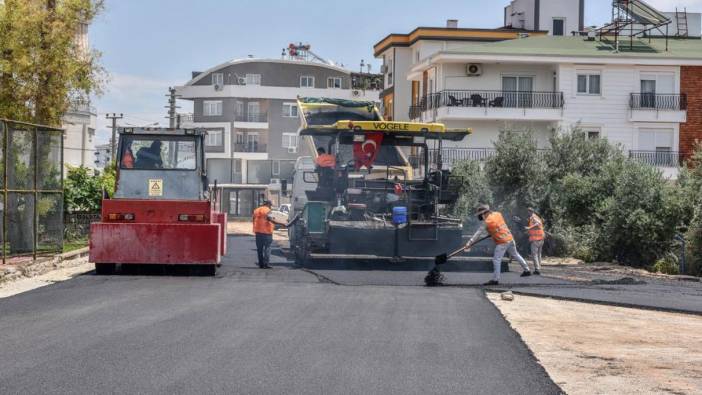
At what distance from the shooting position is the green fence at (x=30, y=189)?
774 inches

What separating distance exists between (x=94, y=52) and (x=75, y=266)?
7330mm

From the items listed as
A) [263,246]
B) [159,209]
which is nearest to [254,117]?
[263,246]

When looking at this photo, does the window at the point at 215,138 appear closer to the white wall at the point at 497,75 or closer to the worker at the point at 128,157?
the white wall at the point at 497,75

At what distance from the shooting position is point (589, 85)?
4812cm

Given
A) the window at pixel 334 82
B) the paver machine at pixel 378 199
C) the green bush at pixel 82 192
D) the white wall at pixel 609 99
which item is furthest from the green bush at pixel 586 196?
the window at pixel 334 82

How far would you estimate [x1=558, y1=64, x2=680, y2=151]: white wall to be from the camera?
47750mm

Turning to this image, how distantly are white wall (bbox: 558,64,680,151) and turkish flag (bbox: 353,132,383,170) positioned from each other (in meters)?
26.9

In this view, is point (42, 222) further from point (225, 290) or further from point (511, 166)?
point (511, 166)

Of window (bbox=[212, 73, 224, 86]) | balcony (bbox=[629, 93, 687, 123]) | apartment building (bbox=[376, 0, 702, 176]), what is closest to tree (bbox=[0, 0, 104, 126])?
apartment building (bbox=[376, 0, 702, 176])

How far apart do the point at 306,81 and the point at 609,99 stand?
42805 millimetres

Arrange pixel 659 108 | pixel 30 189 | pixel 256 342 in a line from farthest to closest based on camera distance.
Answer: pixel 659 108 → pixel 30 189 → pixel 256 342

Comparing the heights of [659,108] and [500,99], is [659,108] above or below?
below

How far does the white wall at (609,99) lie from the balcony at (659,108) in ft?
0.90

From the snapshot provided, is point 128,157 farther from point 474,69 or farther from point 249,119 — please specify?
point 249,119
